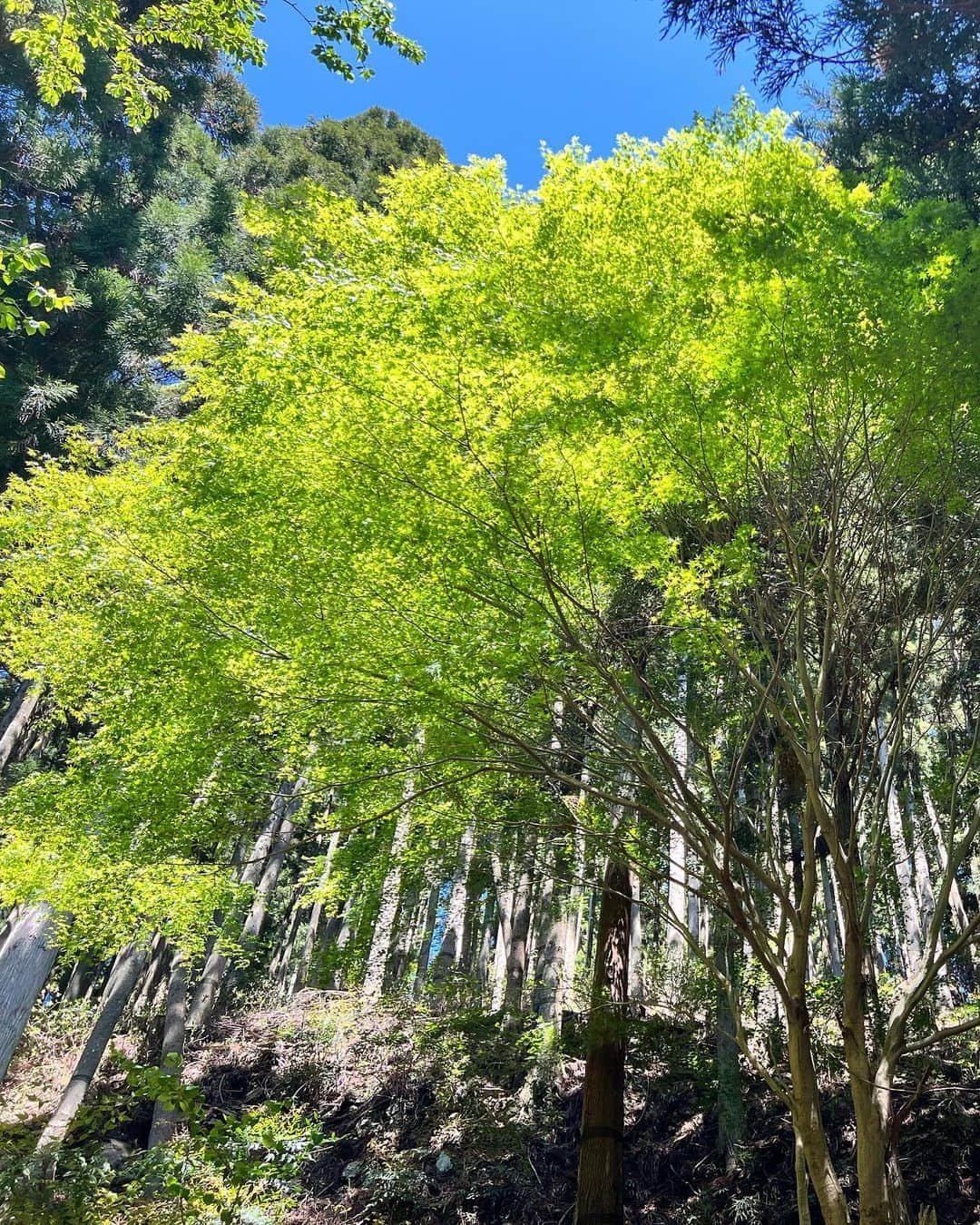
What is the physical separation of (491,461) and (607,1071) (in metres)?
4.89

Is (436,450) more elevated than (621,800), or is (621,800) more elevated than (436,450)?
(436,450)

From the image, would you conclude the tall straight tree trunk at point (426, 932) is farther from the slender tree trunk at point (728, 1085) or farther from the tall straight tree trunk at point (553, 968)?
the slender tree trunk at point (728, 1085)

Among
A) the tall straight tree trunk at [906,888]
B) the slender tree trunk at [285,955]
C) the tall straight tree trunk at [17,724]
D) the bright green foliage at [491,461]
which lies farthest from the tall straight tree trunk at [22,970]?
the slender tree trunk at [285,955]

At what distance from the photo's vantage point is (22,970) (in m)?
7.65

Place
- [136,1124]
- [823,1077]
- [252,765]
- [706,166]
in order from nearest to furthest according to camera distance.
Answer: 1. [706,166]
2. [252,765]
3. [823,1077]
4. [136,1124]

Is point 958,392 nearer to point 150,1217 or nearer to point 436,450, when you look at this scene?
point 436,450

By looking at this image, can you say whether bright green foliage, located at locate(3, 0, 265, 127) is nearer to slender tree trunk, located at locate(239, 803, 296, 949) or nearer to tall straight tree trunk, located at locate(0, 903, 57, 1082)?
tall straight tree trunk, located at locate(0, 903, 57, 1082)

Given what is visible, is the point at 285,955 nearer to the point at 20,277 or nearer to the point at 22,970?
the point at 22,970

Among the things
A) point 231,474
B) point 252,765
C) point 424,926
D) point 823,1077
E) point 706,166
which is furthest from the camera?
point 424,926

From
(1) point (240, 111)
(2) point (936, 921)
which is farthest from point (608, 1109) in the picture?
(1) point (240, 111)

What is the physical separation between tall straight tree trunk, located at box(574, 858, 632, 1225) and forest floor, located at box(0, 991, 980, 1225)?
0.78 meters

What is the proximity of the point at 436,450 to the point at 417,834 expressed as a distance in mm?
3426

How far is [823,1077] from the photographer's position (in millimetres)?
7996

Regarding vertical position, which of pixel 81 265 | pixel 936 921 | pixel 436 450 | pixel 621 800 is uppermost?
pixel 81 265
